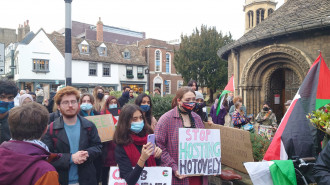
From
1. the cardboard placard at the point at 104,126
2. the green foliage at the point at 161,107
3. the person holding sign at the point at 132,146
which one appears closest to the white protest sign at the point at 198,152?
the person holding sign at the point at 132,146

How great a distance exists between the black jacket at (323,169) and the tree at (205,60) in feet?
83.9

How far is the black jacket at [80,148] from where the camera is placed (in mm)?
2594

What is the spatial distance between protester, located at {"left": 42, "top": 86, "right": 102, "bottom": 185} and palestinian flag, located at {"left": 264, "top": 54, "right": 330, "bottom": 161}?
224 centimetres

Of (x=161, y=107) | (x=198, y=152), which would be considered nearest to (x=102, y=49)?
(x=161, y=107)

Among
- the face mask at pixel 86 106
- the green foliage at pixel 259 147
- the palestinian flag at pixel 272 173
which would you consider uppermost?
the face mask at pixel 86 106

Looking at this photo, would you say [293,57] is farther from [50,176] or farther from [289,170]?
[50,176]

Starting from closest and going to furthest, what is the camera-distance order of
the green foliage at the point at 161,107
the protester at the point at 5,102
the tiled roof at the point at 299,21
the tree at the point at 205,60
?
the protester at the point at 5,102, the green foliage at the point at 161,107, the tiled roof at the point at 299,21, the tree at the point at 205,60

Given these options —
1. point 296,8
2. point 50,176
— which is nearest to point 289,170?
point 50,176

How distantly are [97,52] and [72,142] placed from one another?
3074 centimetres

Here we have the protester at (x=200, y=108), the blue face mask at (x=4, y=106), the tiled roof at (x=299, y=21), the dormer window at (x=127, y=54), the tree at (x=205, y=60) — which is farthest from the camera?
the dormer window at (x=127, y=54)

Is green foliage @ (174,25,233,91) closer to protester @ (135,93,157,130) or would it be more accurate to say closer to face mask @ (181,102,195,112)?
protester @ (135,93,157,130)

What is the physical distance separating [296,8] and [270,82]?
3.88m

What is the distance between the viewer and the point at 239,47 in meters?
12.3

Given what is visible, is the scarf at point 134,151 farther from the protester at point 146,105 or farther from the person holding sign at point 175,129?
the protester at point 146,105
